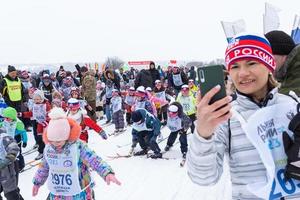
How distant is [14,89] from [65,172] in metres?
7.20

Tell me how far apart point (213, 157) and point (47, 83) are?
10.2 m

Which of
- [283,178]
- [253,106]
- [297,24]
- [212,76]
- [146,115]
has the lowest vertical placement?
[146,115]

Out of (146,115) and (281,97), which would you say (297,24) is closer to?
(281,97)

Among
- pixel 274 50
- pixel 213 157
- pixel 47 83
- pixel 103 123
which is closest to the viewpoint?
pixel 213 157

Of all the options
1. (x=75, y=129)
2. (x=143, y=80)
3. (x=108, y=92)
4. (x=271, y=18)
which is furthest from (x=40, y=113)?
(x=271, y=18)

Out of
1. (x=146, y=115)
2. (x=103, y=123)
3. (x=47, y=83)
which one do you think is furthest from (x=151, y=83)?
(x=146, y=115)

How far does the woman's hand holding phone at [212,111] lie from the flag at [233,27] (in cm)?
208

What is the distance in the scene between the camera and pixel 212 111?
121 cm

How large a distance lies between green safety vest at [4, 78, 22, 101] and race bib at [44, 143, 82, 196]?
703cm

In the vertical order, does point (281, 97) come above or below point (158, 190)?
above

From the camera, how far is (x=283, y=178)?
Answer: 143 centimetres

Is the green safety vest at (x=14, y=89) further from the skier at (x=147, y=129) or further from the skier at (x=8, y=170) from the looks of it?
the skier at (x=8, y=170)

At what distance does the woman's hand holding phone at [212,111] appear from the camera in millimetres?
1206

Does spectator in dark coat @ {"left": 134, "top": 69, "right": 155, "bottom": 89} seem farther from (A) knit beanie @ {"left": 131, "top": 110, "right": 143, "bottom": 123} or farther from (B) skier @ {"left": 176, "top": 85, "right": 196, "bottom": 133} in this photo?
(A) knit beanie @ {"left": 131, "top": 110, "right": 143, "bottom": 123}
